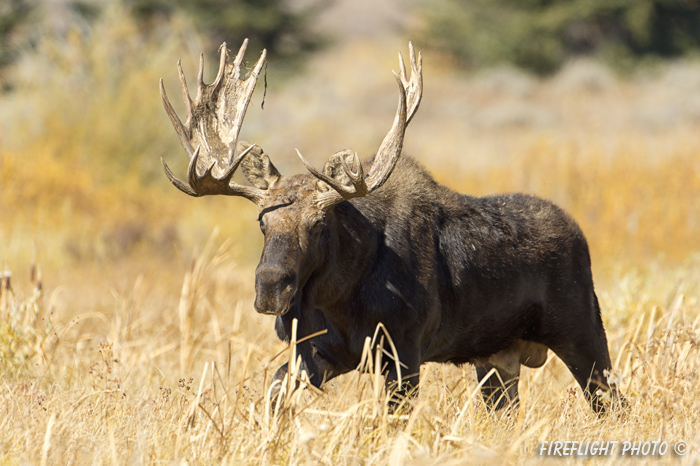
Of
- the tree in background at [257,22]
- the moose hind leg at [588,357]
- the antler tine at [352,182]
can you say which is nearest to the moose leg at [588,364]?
the moose hind leg at [588,357]

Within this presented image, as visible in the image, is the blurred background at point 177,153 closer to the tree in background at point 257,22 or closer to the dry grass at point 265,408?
the dry grass at point 265,408

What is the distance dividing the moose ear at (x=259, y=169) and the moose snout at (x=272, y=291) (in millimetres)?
708

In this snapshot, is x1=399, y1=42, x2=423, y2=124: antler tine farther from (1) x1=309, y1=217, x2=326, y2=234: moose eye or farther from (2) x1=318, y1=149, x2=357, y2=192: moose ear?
(1) x1=309, y1=217, x2=326, y2=234: moose eye

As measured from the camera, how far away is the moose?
4484 mm

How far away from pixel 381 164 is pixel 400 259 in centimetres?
52

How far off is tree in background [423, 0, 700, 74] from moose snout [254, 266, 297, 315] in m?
29.3

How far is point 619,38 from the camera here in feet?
109

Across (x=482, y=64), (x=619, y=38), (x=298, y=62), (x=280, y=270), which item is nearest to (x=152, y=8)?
(x=298, y=62)

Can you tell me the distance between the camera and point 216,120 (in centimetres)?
516

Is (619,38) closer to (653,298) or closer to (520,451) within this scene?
(653,298)

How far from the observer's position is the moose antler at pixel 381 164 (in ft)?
14.5

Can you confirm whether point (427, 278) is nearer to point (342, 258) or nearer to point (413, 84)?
point (342, 258)

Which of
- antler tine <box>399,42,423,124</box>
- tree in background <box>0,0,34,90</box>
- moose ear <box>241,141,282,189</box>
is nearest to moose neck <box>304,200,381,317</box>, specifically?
moose ear <box>241,141,282,189</box>

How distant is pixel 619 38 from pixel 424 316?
31.2 meters
